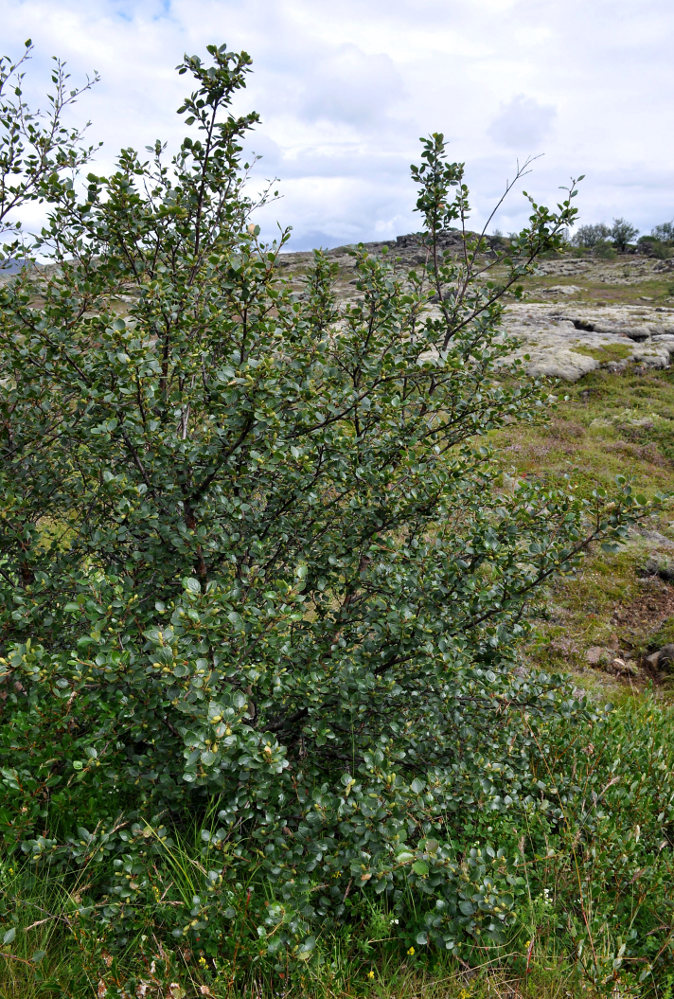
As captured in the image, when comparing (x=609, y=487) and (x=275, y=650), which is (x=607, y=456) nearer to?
(x=609, y=487)

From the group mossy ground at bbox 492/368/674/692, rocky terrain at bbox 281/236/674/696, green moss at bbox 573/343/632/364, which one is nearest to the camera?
rocky terrain at bbox 281/236/674/696

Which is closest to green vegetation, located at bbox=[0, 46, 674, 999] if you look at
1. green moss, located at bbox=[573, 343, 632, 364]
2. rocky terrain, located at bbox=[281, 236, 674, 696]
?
rocky terrain, located at bbox=[281, 236, 674, 696]

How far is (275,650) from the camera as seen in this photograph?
3.45 m

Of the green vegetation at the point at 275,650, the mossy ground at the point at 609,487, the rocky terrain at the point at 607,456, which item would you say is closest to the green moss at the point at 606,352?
the rocky terrain at the point at 607,456

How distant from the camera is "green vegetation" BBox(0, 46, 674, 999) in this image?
3098mm

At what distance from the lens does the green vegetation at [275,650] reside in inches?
122

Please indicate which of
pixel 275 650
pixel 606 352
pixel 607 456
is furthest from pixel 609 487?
pixel 606 352

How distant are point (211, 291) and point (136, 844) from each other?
326cm

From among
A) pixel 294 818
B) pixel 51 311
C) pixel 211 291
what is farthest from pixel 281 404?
pixel 294 818

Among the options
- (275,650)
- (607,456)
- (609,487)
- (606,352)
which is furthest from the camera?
(606,352)

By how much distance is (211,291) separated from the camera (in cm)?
380

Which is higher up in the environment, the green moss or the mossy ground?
the green moss

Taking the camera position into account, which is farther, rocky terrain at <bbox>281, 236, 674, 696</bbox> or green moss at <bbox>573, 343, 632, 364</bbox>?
green moss at <bbox>573, 343, 632, 364</bbox>

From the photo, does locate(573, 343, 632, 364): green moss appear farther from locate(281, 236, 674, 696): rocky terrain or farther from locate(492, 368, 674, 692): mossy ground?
locate(492, 368, 674, 692): mossy ground
